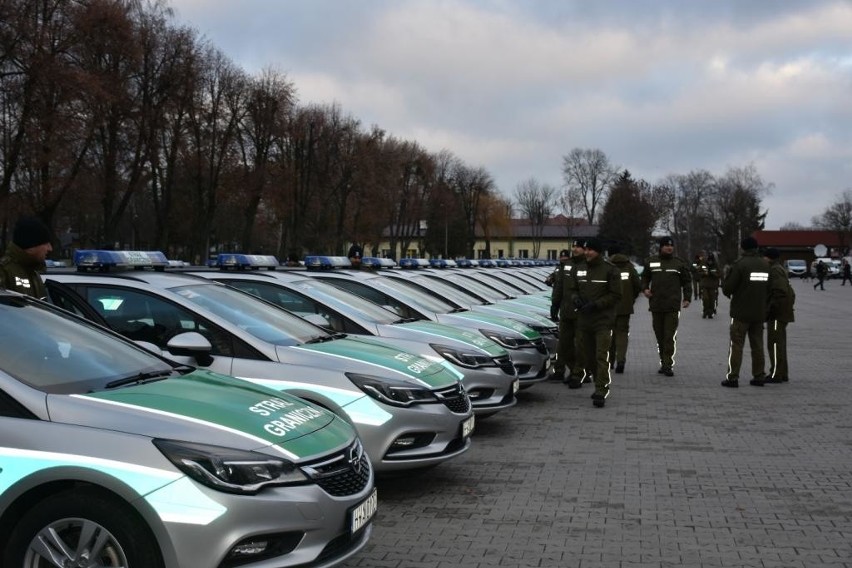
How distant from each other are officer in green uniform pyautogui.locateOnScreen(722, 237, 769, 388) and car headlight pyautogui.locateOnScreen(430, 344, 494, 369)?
5.11 meters

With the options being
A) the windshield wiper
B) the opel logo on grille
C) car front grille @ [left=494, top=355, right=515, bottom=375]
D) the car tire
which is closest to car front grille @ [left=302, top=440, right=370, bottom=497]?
the opel logo on grille

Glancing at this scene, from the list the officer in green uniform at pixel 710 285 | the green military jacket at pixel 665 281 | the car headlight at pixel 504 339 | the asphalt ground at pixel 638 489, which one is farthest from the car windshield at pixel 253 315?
the officer in green uniform at pixel 710 285

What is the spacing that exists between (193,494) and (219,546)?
0.76 feet

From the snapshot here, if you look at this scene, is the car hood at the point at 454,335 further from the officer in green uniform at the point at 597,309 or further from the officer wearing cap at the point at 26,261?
the officer wearing cap at the point at 26,261

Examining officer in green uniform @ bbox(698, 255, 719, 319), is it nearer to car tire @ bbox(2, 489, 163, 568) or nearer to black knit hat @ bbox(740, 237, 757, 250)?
black knit hat @ bbox(740, 237, 757, 250)

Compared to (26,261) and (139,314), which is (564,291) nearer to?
(139,314)

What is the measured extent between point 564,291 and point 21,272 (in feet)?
24.0

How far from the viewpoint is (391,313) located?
33.7ft

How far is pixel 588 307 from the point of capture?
36.4 ft

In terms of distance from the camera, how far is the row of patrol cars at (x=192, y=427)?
3859 mm

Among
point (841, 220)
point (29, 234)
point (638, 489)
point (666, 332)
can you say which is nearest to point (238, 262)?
point (29, 234)

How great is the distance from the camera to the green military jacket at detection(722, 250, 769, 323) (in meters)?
12.8

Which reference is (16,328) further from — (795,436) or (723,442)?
(795,436)

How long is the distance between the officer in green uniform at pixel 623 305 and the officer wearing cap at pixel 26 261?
861 centimetres
